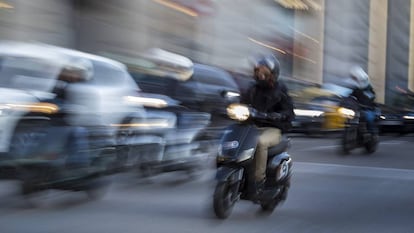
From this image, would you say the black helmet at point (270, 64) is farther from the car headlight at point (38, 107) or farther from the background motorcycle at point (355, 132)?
the background motorcycle at point (355, 132)

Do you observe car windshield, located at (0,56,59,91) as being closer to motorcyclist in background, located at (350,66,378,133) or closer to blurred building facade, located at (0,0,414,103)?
motorcyclist in background, located at (350,66,378,133)

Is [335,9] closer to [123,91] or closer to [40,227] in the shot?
[123,91]

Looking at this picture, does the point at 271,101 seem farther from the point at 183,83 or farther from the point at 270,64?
the point at 183,83

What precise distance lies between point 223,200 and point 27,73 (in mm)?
2986

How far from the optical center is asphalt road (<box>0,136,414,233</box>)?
6.21 metres

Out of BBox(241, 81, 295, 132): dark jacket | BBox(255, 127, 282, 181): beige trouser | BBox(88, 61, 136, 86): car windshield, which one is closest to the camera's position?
BBox(255, 127, 282, 181): beige trouser

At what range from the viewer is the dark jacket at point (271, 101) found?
21.9ft

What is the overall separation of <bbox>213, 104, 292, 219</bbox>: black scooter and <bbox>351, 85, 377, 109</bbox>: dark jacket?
7184 mm

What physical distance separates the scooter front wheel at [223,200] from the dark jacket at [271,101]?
761mm

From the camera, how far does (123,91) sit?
912 cm

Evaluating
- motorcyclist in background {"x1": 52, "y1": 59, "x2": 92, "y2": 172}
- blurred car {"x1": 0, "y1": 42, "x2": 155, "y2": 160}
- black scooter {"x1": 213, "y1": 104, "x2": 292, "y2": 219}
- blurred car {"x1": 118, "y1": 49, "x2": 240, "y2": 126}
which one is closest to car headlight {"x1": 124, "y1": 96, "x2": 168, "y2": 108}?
blurred car {"x1": 0, "y1": 42, "x2": 155, "y2": 160}

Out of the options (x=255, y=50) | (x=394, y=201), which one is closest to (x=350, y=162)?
(x=394, y=201)

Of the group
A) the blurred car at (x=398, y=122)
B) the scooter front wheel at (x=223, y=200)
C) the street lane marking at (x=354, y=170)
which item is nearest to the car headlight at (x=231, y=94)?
the street lane marking at (x=354, y=170)

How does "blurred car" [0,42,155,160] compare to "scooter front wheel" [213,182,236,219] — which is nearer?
"scooter front wheel" [213,182,236,219]
